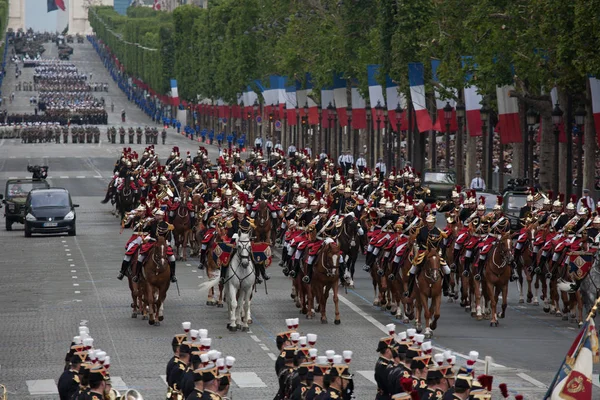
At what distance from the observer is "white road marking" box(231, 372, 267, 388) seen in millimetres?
25391

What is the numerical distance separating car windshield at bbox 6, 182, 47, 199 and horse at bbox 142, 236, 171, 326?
28.8m

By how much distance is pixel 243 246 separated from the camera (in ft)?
103

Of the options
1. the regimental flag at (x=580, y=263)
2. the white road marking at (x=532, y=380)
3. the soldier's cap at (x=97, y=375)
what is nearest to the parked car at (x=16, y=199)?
the regimental flag at (x=580, y=263)

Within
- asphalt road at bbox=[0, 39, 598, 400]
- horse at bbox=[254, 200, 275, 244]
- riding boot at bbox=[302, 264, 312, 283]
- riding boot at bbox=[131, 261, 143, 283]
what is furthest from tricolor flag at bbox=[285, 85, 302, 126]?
riding boot at bbox=[131, 261, 143, 283]

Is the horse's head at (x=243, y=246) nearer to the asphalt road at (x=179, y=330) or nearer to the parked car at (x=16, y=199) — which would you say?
the asphalt road at (x=179, y=330)

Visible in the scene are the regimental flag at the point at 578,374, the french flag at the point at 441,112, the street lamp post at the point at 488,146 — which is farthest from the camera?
the french flag at the point at 441,112

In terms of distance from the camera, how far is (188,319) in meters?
33.5

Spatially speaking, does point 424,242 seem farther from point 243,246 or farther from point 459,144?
point 459,144

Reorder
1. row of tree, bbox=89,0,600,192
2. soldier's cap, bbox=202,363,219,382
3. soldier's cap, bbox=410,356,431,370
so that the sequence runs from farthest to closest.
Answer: row of tree, bbox=89,0,600,192, soldier's cap, bbox=410,356,431,370, soldier's cap, bbox=202,363,219,382

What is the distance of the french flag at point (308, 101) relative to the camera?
10306cm

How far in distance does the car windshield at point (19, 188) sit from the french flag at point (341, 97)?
109 ft

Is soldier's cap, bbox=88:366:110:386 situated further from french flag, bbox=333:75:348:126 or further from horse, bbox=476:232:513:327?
french flag, bbox=333:75:348:126

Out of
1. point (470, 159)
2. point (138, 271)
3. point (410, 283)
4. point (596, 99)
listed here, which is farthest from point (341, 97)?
point (410, 283)

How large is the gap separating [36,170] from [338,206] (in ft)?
89.1
